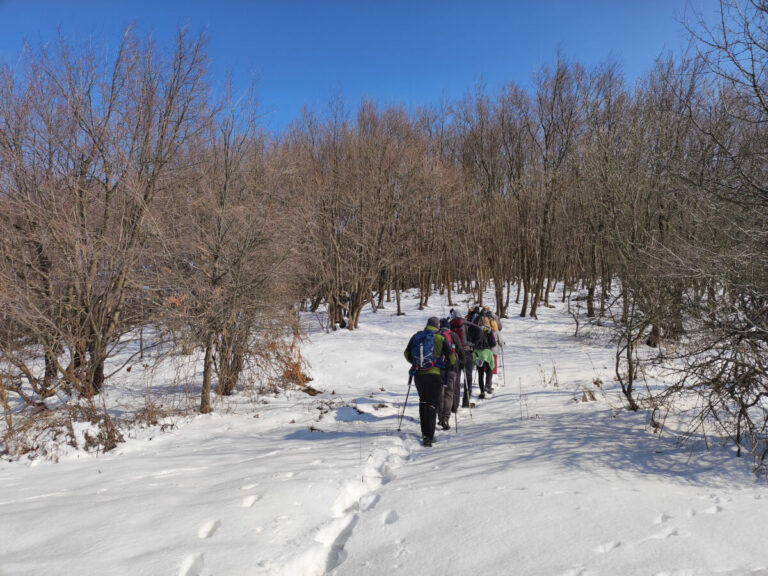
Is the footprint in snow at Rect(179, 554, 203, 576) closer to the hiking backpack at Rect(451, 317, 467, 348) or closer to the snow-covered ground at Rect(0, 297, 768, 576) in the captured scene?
the snow-covered ground at Rect(0, 297, 768, 576)

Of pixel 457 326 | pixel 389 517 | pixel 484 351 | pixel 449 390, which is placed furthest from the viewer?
pixel 484 351

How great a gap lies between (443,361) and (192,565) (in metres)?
4.13

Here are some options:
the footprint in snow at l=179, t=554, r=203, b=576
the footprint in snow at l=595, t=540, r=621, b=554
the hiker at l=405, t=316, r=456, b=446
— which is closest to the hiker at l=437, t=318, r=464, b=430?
the hiker at l=405, t=316, r=456, b=446

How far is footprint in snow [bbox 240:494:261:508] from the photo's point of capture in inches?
170

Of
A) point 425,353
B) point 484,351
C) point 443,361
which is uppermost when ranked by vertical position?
point 425,353

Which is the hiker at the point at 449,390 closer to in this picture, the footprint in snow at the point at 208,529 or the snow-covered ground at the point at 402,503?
the snow-covered ground at the point at 402,503

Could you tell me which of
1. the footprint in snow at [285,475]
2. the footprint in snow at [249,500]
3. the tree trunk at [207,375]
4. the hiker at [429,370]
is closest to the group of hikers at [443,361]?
the hiker at [429,370]

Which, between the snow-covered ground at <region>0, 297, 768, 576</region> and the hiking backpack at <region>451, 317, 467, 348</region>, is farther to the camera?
the hiking backpack at <region>451, 317, 467, 348</region>

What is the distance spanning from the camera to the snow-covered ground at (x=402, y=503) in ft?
10.6

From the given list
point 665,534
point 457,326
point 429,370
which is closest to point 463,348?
point 457,326

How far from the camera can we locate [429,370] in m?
6.55

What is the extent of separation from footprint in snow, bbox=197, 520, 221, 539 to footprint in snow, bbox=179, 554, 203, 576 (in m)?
0.34

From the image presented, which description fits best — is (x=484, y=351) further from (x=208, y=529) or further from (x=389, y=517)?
(x=208, y=529)

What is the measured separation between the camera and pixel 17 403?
9492 millimetres
